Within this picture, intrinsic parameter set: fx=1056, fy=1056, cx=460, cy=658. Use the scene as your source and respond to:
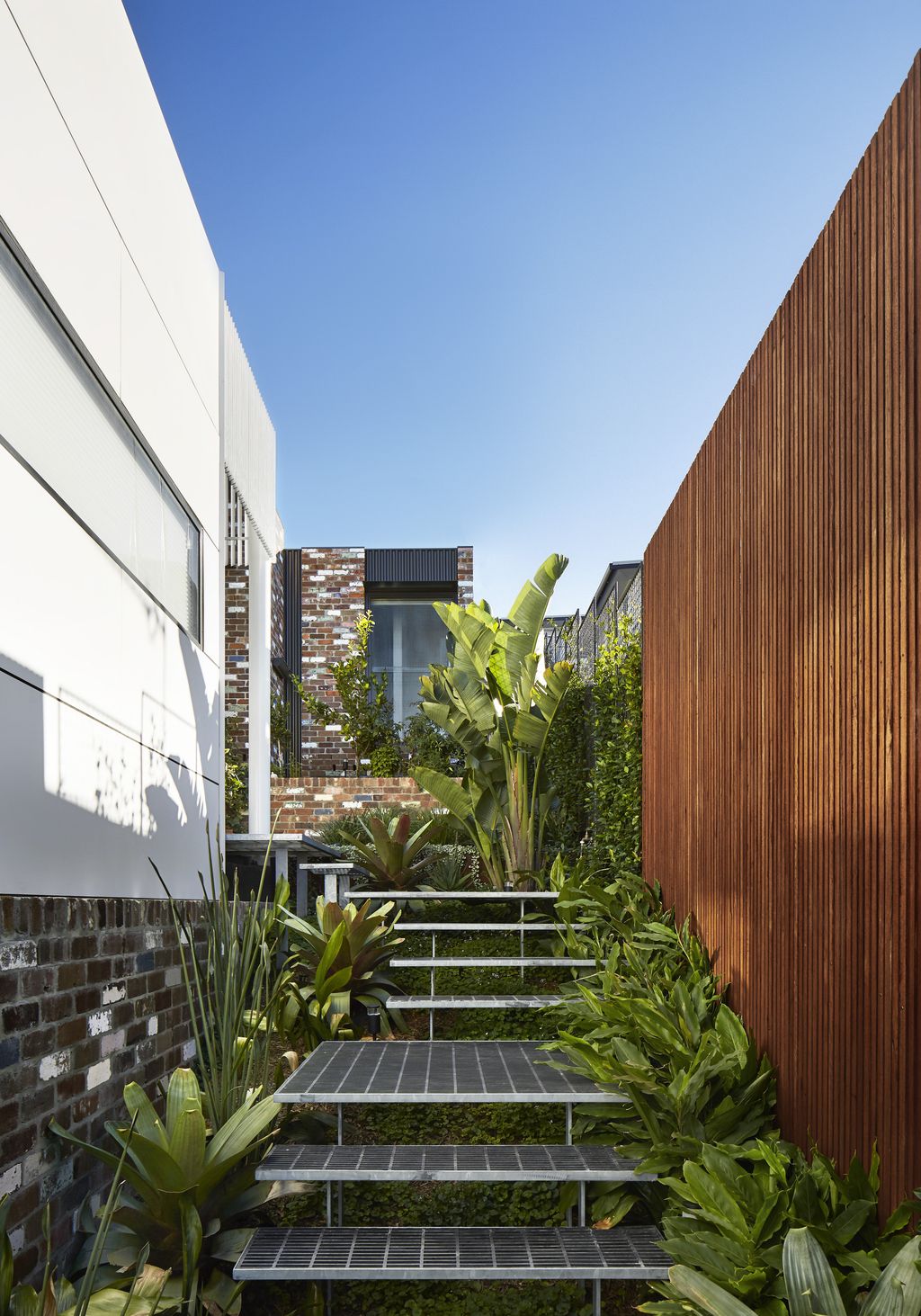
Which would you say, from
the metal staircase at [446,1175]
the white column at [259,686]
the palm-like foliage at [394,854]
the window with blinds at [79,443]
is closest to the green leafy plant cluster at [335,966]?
the palm-like foliage at [394,854]

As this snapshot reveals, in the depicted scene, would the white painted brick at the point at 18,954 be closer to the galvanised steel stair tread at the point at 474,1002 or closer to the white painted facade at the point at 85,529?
the white painted facade at the point at 85,529

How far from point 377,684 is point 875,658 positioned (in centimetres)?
1098

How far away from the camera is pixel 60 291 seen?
3.63 metres

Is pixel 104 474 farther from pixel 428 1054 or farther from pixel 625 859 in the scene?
pixel 625 859

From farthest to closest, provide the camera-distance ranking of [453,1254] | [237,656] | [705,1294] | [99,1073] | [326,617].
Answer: [326,617]
[237,656]
[99,1073]
[453,1254]
[705,1294]

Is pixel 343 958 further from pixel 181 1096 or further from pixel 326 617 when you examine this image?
pixel 326 617

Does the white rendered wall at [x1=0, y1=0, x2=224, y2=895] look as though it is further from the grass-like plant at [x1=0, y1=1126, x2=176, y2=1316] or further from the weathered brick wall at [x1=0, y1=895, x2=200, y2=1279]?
the grass-like plant at [x1=0, y1=1126, x2=176, y2=1316]

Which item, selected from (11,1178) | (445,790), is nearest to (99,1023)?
(11,1178)

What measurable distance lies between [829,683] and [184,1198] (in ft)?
7.80

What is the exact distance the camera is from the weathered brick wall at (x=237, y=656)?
10.0m

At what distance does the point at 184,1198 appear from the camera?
3.11m

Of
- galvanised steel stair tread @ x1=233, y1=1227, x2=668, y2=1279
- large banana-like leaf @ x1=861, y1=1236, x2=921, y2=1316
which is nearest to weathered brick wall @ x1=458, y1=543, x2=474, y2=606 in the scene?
galvanised steel stair tread @ x1=233, y1=1227, x2=668, y2=1279

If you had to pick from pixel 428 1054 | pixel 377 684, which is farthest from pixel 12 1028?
pixel 377 684

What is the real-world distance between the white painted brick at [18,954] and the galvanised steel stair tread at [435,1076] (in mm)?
1039
